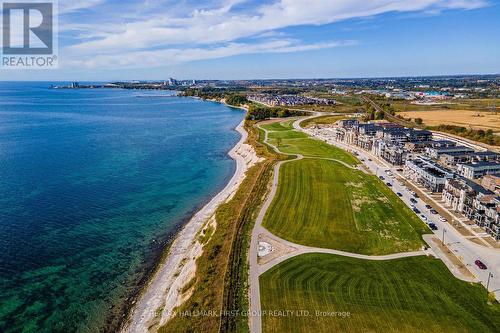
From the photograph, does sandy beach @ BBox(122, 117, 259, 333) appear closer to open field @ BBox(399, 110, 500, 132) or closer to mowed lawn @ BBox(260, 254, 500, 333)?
mowed lawn @ BBox(260, 254, 500, 333)

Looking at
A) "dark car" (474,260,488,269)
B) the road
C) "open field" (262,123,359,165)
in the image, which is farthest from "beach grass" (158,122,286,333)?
"open field" (262,123,359,165)

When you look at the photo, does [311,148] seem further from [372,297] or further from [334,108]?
[334,108]

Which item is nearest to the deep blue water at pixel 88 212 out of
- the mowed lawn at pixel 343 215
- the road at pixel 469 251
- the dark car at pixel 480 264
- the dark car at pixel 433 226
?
the mowed lawn at pixel 343 215

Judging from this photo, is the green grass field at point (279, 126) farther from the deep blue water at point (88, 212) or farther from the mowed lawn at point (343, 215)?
the mowed lawn at point (343, 215)

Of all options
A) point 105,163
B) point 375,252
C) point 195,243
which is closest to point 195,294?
point 195,243

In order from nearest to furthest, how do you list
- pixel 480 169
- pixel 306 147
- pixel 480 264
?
pixel 480 264 < pixel 480 169 < pixel 306 147

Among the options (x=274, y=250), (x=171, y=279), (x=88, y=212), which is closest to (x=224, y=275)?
(x=171, y=279)

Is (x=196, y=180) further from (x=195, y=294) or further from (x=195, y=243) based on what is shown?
(x=195, y=294)
